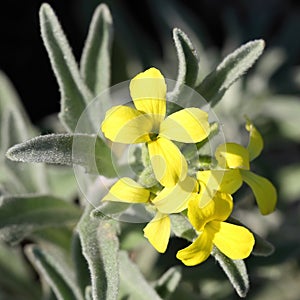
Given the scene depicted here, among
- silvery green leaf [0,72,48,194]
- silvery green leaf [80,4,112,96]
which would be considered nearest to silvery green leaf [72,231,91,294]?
silvery green leaf [0,72,48,194]

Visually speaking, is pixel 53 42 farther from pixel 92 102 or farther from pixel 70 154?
pixel 70 154

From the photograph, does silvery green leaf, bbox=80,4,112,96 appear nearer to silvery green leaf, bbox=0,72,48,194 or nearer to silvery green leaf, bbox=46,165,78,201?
silvery green leaf, bbox=0,72,48,194

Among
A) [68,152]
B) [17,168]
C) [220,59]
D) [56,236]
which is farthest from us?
[220,59]

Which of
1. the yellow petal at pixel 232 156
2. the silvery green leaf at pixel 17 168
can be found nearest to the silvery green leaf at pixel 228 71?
the yellow petal at pixel 232 156

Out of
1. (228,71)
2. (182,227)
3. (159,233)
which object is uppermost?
(228,71)

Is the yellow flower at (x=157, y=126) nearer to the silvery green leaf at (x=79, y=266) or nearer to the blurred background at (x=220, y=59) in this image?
the silvery green leaf at (x=79, y=266)

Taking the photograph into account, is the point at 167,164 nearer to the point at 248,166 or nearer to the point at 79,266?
the point at 248,166

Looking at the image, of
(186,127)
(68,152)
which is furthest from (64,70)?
(186,127)
